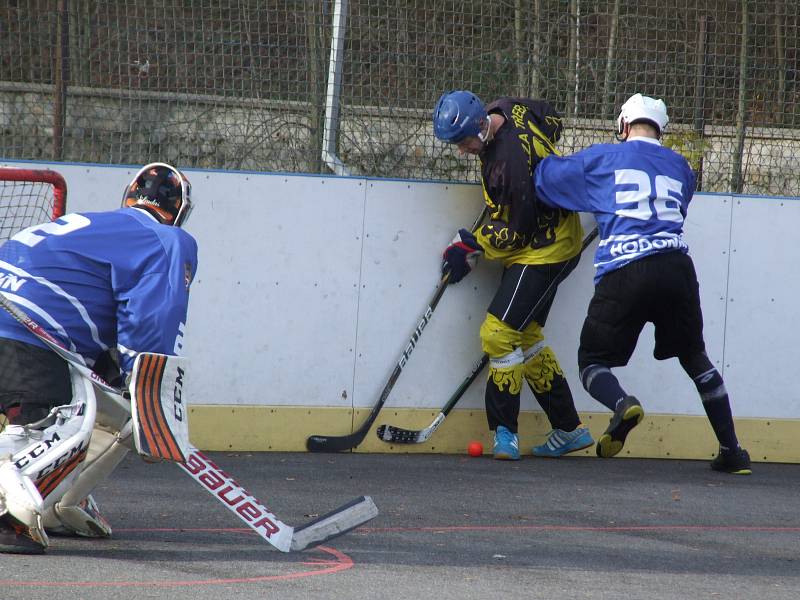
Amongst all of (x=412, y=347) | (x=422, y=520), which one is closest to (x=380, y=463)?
(x=412, y=347)

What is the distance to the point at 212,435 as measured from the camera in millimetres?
6566

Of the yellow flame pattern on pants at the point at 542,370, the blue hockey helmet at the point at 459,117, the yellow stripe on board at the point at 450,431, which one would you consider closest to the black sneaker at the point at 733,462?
the yellow stripe on board at the point at 450,431

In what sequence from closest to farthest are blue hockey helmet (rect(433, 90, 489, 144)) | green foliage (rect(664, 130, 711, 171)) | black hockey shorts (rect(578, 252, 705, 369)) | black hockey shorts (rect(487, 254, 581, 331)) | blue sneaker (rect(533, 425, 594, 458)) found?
black hockey shorts (rect(578, 252, 705, 369)), blue hockey helmet (rect(433, 90, 489, 144)), black hockey shorts (rect(487, 254, 581, 331)), blue sneaker (rect(533, 425, 594, 458)), green foliage (rect(664, 130, 711, 171))

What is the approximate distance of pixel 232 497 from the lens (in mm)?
4141

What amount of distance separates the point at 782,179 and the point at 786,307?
0.75 meters

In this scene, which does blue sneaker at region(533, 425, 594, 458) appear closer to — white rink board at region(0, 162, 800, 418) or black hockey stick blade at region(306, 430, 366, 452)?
white rink board at region(0, 162, 800, 418)

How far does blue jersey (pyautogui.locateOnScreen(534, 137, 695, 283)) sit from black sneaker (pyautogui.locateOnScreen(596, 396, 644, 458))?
2.34 feet

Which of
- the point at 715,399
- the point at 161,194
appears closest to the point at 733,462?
the point at 715,399

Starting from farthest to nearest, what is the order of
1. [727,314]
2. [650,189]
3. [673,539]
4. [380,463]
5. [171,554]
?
[727,314] → [380,463] → [650,189] → [673,539] → [171,554]

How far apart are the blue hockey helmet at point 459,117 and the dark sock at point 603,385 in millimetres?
1322

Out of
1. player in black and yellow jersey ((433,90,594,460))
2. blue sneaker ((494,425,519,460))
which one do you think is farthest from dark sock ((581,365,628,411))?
blue sneaker ((494,425,519,460))

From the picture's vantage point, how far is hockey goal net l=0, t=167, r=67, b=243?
595cm

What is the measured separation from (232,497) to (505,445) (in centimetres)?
274

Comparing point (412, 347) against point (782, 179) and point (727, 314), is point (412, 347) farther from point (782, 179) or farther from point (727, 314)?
point (782, 179)
